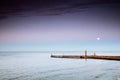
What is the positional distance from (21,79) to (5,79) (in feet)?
6.60

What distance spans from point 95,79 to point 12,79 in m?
10.6

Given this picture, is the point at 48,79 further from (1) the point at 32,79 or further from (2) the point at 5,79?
(2) the point at 5,79

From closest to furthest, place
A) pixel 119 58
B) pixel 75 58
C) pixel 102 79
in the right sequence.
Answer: pixel 102 79, pixel 119 58, pixel 75 58

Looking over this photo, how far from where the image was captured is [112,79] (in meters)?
23.4

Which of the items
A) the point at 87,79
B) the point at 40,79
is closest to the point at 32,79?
the point at 40,79

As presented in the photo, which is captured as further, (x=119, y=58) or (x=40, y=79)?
(x=119, y=58)

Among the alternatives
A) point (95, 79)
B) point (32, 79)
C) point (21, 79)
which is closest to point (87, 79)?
point (95, 79)

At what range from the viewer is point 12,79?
23.7 meters

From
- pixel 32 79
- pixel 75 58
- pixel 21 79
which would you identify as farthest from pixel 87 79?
pixel 75 58

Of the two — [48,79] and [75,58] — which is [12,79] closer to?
[48,79]

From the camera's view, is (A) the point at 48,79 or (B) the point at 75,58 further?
(B) the point at 75,58

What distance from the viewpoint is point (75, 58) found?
68.6 meters

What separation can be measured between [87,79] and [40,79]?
597cm

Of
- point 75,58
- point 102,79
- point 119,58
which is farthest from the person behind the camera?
point 75,58
